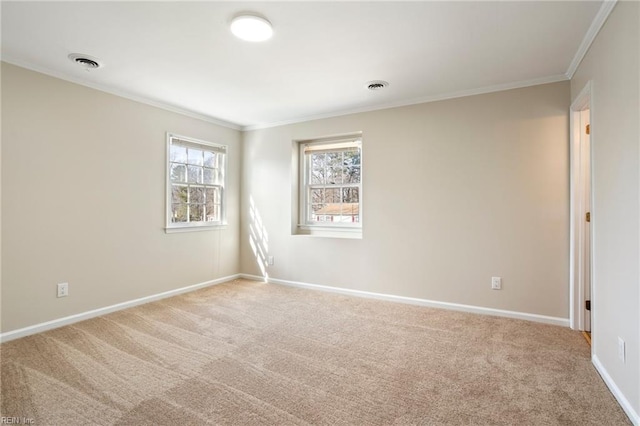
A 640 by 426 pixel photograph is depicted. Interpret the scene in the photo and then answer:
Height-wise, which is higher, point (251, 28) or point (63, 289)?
point (251, 28)

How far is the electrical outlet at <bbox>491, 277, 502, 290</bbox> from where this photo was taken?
11.2 feet

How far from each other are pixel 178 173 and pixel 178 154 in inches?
10.1

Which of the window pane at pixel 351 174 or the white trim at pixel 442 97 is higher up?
the white trim at pixel 442 97

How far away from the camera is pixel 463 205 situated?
357 cm

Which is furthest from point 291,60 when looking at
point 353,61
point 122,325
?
point 122,325

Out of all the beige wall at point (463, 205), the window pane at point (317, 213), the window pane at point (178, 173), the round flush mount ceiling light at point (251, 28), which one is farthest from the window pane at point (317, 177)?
the round flush mount ceiling light at point (251, 28)

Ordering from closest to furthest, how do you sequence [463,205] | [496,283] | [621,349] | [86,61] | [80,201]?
[621,349]
[86,61]
[80,201]
[496,283]
[463,205]

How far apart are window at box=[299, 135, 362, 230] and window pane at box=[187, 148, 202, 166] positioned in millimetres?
1475

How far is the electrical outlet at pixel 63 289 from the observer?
312cm

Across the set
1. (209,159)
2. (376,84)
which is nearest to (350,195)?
(376,84)

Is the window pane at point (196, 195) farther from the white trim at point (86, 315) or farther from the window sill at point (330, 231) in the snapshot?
the window sill at point (330, 231)

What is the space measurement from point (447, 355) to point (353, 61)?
2.59 metres

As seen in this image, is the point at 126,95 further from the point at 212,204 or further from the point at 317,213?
the point at 317,213

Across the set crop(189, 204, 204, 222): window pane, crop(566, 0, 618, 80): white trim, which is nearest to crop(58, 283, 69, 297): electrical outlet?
crop(189, 204, 204, 222): window pane
